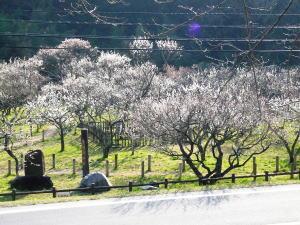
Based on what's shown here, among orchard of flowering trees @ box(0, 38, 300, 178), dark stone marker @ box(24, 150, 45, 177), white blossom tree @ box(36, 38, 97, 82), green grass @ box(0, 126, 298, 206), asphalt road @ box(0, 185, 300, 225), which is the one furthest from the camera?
white blossom tree @ box(36, 38, 97, 82)

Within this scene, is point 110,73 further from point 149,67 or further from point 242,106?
point 242,106

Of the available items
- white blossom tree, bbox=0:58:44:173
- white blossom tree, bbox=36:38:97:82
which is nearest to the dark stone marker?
white blossom tree, bbox=0:58:44:173

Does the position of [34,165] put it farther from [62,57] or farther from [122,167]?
[62,57]

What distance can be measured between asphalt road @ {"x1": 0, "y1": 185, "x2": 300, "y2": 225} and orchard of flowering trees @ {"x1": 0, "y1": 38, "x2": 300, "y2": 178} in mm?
2537

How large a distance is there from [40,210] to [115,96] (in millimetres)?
25981

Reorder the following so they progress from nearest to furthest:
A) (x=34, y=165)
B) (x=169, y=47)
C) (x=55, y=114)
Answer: (x=34, y=165) → (x=55, y=114) → (x=169, y=47)

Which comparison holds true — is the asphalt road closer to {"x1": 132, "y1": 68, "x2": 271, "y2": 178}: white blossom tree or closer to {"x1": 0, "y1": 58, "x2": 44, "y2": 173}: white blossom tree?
{"x1": 132, "y1": 68, "x2": 271, "y2": 178}: white blossom tree

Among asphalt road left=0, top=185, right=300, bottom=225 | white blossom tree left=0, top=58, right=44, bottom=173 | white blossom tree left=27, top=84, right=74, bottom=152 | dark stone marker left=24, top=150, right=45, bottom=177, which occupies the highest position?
white blossom tree left=0, top=58, right=44, bottom=173

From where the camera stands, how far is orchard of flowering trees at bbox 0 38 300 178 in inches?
829

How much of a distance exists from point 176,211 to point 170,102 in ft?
35.9

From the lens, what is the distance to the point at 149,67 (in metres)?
46.1

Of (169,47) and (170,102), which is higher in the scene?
(169,47)

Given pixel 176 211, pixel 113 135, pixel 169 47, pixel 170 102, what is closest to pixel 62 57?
pixel 169 47

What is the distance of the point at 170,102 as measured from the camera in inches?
920
